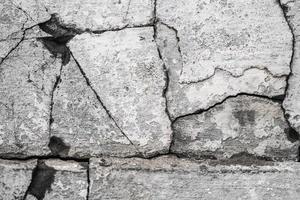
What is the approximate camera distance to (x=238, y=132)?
1.50 metres

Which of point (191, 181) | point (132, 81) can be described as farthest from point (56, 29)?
point (191, 181)

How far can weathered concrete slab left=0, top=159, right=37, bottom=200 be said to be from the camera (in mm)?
1527

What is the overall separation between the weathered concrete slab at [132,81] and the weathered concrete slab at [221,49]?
0.05 m

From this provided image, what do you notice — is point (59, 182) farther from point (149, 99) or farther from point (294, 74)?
point (294, 74)

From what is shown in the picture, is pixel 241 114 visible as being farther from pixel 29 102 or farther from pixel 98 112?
pixel 29 102

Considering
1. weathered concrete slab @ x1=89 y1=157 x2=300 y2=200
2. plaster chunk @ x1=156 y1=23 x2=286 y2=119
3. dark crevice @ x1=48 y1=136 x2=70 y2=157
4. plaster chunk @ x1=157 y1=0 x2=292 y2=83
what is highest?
plaster chunk @ x1=157 y1=0 x2=292 y2=83

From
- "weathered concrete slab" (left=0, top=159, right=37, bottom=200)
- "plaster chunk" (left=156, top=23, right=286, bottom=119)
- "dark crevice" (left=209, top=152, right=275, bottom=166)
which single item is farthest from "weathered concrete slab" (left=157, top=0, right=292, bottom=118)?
"weathered concrete slab" (left=0, top=159, right=37, bottom=200)

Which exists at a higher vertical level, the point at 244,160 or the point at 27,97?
the point at 27,97

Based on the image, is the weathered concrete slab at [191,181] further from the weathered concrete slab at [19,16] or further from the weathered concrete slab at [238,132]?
the weathered concrete slab at [19,16]

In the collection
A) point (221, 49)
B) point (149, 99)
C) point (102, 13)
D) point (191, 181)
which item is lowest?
point (191, 181)

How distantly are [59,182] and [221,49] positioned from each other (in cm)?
70

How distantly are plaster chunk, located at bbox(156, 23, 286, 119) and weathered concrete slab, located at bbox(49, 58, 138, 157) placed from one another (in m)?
0.21

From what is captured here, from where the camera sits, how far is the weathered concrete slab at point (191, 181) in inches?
58.1

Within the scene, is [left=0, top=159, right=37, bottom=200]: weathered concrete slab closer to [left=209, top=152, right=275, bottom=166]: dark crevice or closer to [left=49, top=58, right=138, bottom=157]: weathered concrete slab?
[left=49, top=58, right=138, bottom=157]: weathered concrete slab
